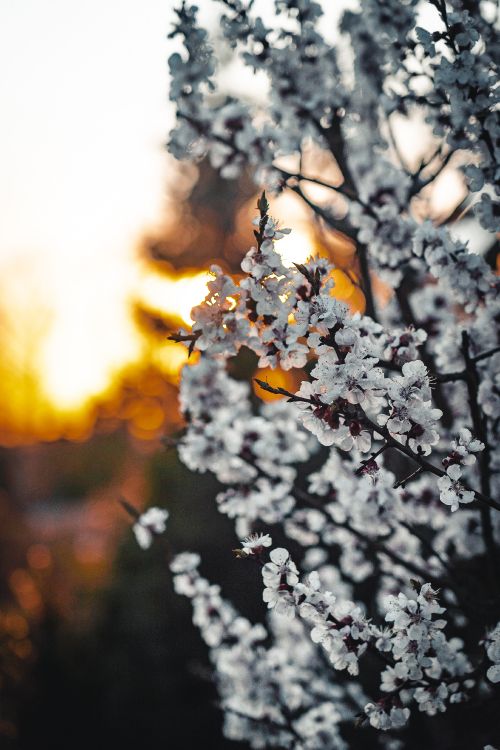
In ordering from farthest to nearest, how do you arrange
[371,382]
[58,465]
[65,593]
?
[58,465], [65,593], [371,382]

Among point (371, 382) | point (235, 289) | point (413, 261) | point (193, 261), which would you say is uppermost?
point (193, 261)

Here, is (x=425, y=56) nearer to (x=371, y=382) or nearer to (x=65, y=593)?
(x=371, y=382)

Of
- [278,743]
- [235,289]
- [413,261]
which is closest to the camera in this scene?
[235,289]

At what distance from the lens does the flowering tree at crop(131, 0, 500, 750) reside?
1.53m

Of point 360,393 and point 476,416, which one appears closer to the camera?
point 360,393

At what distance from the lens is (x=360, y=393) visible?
1432 millimetres

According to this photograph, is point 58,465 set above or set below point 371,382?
above

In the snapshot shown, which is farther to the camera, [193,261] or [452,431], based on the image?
[193,261]

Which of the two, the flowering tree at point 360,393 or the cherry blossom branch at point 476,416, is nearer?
the flowering tree at point 360,393

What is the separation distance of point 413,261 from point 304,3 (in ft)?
4.57

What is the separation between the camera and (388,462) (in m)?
3.01

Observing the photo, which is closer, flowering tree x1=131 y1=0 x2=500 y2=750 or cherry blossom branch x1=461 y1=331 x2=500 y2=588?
flowering tree x1=131 y1=0 x2=500 y2=750

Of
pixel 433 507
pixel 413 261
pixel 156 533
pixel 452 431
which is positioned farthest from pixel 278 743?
pixel 413 261

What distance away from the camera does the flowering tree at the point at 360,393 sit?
1.53 meters
